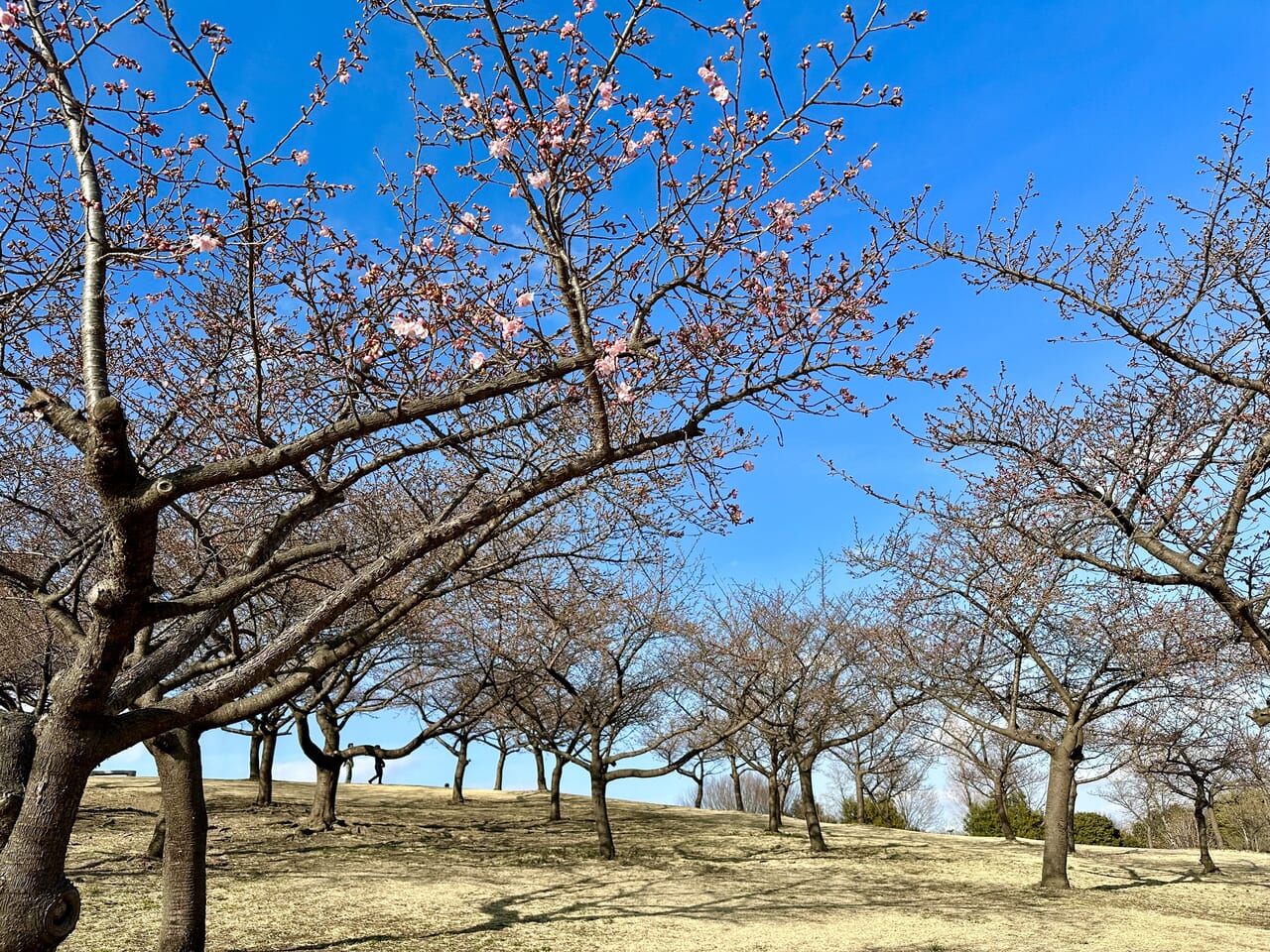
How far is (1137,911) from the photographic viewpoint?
572 inches

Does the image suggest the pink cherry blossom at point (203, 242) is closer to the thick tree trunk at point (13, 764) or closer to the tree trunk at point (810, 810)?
the thick tree trunk at point (13, 764)

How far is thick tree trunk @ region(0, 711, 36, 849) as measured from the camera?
6.32 meters

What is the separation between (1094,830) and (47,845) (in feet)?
114

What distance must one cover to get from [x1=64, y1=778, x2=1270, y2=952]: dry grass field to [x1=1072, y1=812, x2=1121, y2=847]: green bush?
8231mm

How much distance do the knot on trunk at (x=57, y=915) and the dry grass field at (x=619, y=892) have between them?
14.9ft

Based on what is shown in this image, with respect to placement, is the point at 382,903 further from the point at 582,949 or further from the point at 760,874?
the point at 760,874

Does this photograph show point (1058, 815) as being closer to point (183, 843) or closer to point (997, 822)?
point (183, 843)

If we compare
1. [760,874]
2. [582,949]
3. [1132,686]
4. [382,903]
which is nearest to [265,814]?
[382,903]

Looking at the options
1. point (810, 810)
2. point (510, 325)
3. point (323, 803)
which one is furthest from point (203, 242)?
point (810, 810)

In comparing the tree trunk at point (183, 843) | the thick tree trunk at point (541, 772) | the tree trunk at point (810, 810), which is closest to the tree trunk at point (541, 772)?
the thick tree trunk at point (541, 772)

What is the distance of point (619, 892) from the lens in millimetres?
14172

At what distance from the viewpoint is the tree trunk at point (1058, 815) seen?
16.0 metres

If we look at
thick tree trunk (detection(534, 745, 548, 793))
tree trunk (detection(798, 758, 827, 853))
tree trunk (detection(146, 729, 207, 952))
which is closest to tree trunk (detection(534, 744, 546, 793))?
thick tree trunk (detection(534, 745, 548, 793))

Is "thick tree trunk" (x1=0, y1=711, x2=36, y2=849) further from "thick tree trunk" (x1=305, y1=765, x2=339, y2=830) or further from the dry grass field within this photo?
Answer: "thick tree trunk" (x1=305, y1=765, x2=339, y2=830)
